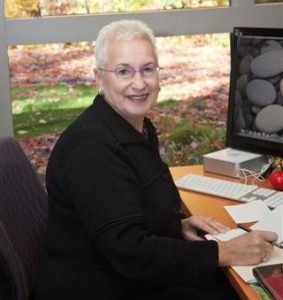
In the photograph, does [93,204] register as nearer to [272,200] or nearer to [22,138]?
[272,200]

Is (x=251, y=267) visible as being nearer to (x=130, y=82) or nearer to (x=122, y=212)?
(x=122, y=212)

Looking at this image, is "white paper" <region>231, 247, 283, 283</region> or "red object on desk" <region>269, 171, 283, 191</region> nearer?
"white paper" <region>231, 247, 283, 283</region>

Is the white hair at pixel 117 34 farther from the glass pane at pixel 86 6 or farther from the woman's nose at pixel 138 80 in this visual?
the glass pane at pixel 86 6

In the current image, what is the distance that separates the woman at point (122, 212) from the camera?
1.36 metres

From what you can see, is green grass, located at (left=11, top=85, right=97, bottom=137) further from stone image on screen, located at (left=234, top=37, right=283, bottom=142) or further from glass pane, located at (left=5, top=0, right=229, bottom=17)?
stone image on screen, located at (left=234, top=37, right=283, bottom=142)

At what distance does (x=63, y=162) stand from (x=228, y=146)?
0.98 meters

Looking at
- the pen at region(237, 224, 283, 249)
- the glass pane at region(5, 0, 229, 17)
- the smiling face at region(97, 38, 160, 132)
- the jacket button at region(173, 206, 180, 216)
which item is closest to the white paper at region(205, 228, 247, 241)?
the pen at region(237, 224, 283, 249)

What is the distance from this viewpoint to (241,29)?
2.06 m

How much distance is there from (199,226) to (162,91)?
127 centimetres

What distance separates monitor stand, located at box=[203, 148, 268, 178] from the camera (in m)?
2.07

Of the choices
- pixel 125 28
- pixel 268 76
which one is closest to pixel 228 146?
pixel 268 76

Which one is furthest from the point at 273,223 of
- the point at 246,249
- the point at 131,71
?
the point at 131,71

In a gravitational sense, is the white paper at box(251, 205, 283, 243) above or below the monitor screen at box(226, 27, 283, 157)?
below

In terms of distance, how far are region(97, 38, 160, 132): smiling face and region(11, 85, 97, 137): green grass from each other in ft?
3.79
